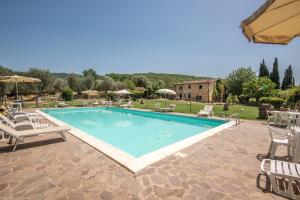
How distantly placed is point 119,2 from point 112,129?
28.7 ft

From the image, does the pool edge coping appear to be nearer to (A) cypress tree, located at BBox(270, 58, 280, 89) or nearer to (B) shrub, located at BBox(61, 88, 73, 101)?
(B) shrub, located at BBox(61, 88, 73, 101)

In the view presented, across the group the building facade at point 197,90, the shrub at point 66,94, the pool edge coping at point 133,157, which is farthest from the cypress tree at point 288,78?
the shrub at point 66,94

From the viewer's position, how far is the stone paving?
2.48 m

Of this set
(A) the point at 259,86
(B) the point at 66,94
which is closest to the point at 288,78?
(A) the point at 259,86

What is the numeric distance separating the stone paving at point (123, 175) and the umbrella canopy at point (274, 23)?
2595mm

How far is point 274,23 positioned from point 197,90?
3585 cm

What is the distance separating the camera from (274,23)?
7.30 feet

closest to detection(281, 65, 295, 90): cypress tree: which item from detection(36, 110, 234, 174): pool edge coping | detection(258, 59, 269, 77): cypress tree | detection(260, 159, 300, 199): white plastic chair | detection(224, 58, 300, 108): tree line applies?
detection(224, 58, 300, 108): tree line

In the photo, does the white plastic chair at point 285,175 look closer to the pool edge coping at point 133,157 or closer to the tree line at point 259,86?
the pool edge coping at point 133,157

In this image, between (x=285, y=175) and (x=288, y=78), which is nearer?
(x=285, y=175)

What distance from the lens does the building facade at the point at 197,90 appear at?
3469 centimetres

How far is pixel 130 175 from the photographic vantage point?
3049 mm

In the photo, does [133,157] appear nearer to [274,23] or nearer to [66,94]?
[274,23]

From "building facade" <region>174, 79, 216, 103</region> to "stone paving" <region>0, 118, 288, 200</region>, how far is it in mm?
31893
